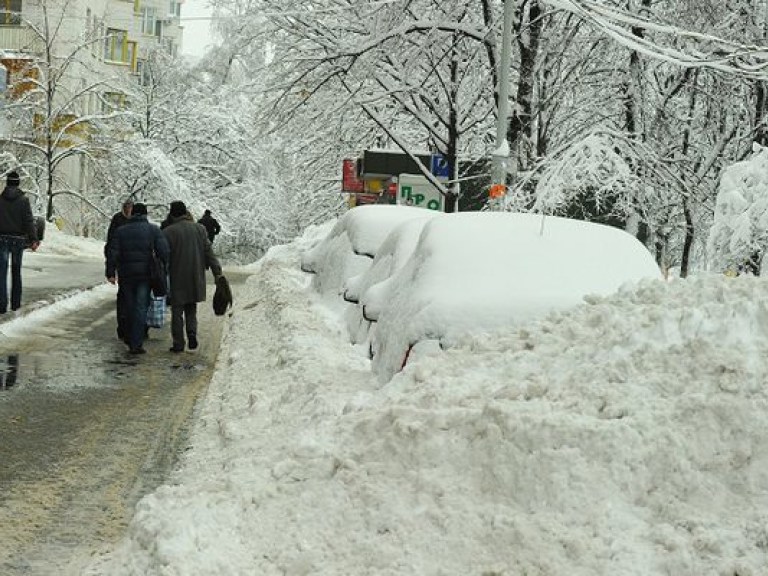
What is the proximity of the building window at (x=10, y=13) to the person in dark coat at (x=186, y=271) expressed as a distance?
31.7 metres

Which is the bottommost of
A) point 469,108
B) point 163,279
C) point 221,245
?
point 221,245

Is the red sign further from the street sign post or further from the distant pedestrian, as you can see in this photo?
the street sign post

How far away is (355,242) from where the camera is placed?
1457 centimetres

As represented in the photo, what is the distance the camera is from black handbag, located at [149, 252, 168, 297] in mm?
13219

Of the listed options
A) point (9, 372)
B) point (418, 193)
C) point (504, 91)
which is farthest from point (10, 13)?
point (9, 372)

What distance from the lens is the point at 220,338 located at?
48.6ft

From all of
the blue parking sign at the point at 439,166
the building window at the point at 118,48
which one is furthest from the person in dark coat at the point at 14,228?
the building window at the point at 118,48

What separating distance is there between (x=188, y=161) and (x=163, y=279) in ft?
126

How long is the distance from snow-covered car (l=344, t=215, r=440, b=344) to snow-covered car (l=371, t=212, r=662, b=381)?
0.28m

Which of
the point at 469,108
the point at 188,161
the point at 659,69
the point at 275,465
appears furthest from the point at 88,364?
the point at 188,161

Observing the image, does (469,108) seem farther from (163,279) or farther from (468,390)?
(468,390)

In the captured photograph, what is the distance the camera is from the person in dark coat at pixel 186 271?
13.3 m

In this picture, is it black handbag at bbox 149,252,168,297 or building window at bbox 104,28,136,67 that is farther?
building window at bbox 104,28,136,67

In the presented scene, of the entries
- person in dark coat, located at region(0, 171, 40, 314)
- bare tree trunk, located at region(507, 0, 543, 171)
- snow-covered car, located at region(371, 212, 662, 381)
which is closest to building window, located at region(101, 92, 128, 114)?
bare tree trunk, located at region(507, 0, 543, 171)
